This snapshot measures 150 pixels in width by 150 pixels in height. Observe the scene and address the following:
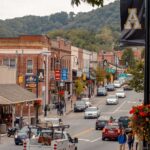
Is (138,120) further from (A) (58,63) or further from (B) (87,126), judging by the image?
(A) (58,63)

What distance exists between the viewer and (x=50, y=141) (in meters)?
23.6

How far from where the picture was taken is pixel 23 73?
2862 inches

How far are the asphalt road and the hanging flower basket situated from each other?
25439 millimetres

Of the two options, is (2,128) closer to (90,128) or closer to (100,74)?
(90,128)

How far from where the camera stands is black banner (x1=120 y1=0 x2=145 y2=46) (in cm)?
1076

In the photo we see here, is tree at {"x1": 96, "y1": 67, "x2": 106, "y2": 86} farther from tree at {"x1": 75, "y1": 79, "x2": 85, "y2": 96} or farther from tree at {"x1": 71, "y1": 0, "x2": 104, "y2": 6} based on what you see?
tree at {"x1": 71, "y1": 0, "x2": 104, "y2": 6}

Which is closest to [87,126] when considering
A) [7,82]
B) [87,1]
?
[7,82]

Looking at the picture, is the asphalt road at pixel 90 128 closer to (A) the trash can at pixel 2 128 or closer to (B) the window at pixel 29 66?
(A) the trash can at pixel 2 128

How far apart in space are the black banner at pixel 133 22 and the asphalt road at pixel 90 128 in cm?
2540

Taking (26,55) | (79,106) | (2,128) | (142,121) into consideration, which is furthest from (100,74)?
(142,121)

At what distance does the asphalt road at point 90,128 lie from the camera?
3778 cm

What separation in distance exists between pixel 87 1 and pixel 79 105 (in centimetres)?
6065

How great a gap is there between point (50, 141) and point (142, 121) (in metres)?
13.3

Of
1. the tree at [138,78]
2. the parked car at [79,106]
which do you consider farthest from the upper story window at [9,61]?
the tree at [138,78]
